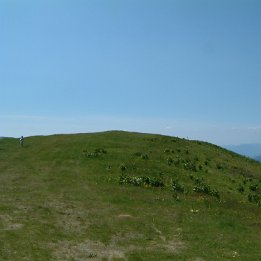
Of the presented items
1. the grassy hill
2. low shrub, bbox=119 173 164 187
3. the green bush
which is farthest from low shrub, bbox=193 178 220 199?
low shrub, bbox=119 173 164 187

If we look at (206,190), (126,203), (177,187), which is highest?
(177,187)

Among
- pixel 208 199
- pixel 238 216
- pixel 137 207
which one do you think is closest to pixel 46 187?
pixel 137 207

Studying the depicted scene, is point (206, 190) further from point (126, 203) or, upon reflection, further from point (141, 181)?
point (126, 203)

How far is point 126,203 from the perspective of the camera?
3769cm

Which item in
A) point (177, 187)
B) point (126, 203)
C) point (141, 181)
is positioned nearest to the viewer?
point (126, 203)

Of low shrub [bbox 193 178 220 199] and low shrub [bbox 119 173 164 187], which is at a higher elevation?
low shrub [bbox 119 173 164 187]

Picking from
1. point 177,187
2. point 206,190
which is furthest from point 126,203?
point 206,190

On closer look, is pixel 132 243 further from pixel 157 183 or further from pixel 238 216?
pixel 157 183

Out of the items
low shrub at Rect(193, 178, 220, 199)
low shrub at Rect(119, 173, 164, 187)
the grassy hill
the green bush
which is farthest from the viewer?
low shrub at Rect(119, 173, 164, 187)

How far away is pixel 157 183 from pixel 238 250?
60.4ft

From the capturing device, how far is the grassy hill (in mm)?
26547

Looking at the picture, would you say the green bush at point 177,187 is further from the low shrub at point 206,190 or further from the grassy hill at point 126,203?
the low shrub at point 206,190

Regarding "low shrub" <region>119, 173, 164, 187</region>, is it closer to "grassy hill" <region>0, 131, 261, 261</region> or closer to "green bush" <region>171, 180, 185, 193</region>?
"grassy hill" <region>0, 131, 261, 261</region>

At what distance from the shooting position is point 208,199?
41250mm
